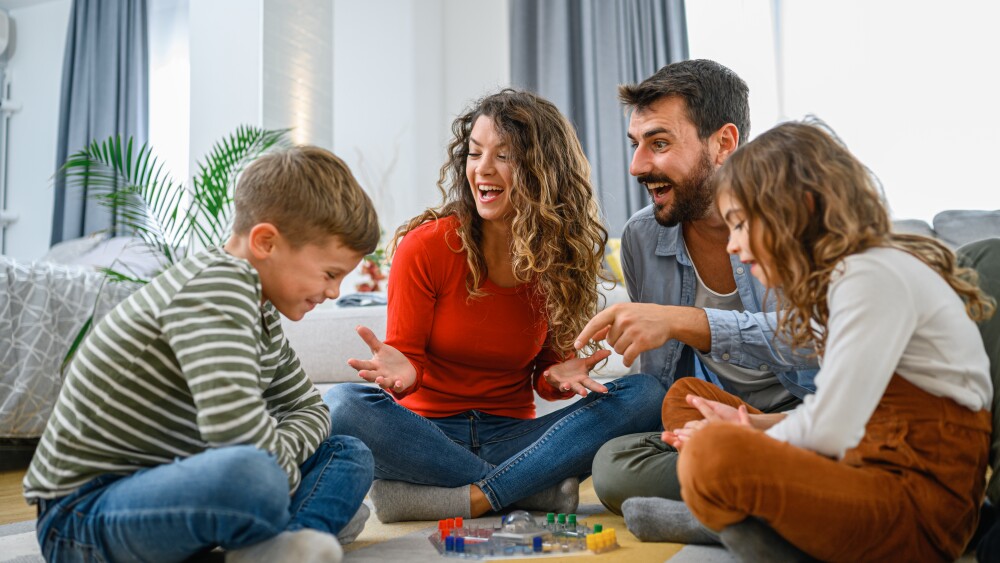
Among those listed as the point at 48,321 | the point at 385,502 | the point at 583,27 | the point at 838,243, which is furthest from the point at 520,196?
the point at 583,27

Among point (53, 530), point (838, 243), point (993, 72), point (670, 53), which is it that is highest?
point (670, 53)

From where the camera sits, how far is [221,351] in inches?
39.7

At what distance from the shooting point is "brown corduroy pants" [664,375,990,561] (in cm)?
97

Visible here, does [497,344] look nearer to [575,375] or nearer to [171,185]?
[575,375]

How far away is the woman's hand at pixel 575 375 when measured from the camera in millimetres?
1613

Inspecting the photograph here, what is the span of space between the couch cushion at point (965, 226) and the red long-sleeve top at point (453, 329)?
1.91 metres

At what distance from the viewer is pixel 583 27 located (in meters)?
4.62

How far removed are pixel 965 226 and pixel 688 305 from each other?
1.74 meters

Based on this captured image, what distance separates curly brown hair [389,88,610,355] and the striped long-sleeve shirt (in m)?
0.71

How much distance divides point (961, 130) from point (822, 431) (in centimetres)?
336

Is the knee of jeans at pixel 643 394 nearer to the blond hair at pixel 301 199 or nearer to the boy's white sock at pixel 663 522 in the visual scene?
the boy's white sock at pixel 663 522

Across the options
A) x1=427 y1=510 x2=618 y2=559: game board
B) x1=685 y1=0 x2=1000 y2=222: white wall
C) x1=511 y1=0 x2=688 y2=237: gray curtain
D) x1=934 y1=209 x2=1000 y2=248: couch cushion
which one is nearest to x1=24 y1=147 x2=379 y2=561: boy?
x1=427 y1=510 x2=618 y2=559: game board

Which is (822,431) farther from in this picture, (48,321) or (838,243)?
(48,321)

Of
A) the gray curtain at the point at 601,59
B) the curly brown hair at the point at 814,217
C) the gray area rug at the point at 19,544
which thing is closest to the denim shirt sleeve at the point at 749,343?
the curly brown hair at the point at 814,217
